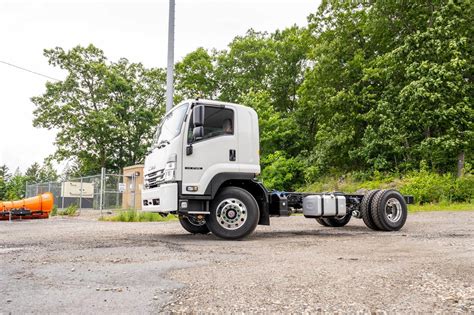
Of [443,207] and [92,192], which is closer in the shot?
[443,207]

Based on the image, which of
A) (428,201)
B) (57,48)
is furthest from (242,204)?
(57,48)

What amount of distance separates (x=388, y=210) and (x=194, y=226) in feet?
15.6

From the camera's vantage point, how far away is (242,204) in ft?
28.1

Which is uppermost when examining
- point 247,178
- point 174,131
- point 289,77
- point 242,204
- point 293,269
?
point 289,77

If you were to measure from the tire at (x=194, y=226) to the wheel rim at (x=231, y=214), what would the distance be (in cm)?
185

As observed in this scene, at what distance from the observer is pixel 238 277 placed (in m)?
4.62

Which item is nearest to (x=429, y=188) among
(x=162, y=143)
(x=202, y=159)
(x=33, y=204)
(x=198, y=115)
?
Result: (x=202, y=159)

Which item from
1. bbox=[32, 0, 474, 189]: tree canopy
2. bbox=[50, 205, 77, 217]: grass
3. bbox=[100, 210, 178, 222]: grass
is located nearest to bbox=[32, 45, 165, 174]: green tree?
bbox=[32, 0, 474, 189]: tree canopy

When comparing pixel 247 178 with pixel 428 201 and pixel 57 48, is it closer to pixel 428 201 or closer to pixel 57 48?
pixel 428 201

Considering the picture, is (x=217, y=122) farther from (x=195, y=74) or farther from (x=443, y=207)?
(x=195, y=74)

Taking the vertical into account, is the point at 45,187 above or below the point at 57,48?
below

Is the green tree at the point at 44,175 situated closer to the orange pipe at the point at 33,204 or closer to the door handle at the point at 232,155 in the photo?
the orange pipe at the point at 33,204

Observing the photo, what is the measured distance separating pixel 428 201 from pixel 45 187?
22.7 metres

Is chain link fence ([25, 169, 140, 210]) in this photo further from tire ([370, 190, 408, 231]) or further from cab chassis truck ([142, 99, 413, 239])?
tire ([370, 190, 408, 231])
